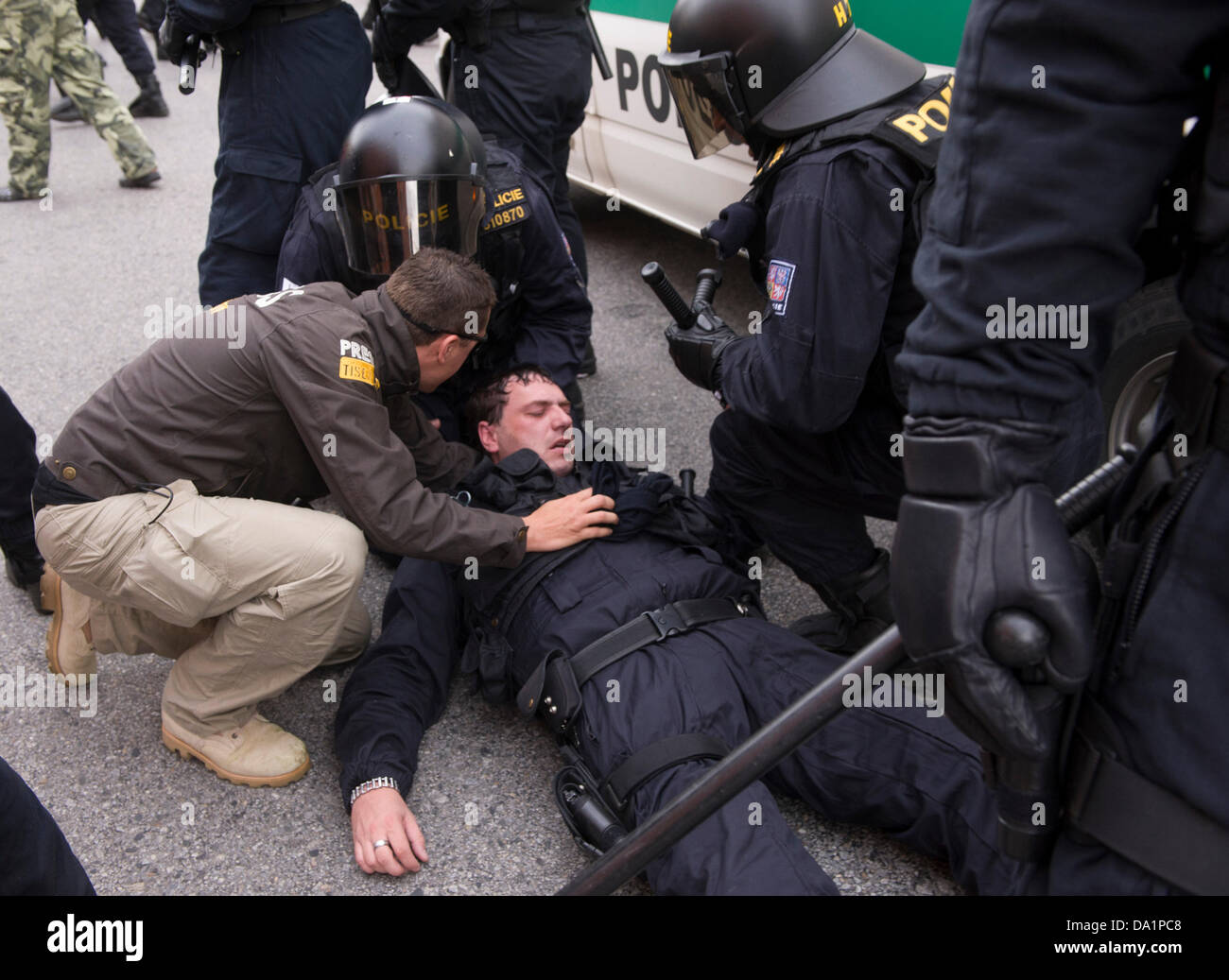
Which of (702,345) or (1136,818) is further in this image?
(702,345)

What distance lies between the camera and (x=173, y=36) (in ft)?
11.0

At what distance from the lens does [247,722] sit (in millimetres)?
2383

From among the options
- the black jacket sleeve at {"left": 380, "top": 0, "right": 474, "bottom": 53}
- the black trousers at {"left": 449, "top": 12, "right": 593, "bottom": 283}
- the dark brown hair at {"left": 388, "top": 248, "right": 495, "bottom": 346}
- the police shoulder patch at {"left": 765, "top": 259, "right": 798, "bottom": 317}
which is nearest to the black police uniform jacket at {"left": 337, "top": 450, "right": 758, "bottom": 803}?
the dark brown hair at {"left": 388, "top": 248, "right": 495, "bottom": 346}

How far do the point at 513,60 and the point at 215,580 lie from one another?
2.20 metres

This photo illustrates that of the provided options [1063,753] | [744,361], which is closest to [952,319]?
[1063,753]

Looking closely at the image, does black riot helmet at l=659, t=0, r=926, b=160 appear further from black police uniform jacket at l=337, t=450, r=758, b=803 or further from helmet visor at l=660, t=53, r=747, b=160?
black police uniform jacket at l=337, t=450, r=758, b=803

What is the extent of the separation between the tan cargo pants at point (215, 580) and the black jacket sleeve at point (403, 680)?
0.49ft

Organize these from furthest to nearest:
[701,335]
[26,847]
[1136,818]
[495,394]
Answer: [495,394] < [701,335] < [26,847] < [1136,818]

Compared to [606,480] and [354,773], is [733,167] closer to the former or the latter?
[606,480]

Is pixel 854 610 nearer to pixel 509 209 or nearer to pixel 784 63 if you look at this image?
pixel 784 63

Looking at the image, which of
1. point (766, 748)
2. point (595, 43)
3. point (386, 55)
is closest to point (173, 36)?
point (386, 55)

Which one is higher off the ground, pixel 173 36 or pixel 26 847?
pixel 173 36

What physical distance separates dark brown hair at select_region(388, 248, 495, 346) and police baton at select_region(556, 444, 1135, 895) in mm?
1179

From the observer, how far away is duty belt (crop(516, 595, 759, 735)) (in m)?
2.22
